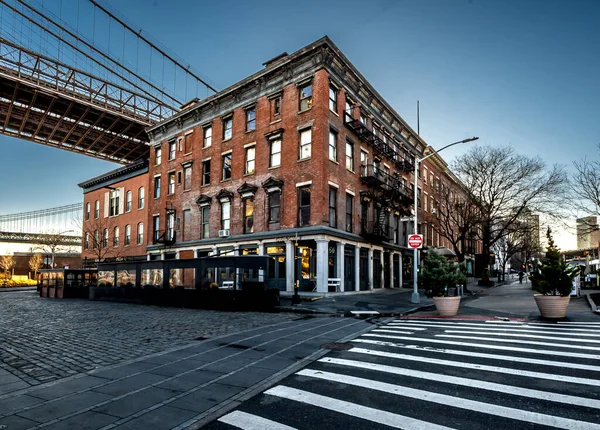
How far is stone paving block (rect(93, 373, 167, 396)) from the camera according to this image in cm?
562

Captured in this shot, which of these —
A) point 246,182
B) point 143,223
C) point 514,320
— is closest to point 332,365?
point 514,320

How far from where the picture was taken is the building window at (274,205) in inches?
1089

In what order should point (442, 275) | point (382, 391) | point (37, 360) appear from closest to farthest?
point (382, 391)
point (37, 360)
point (442, 275)

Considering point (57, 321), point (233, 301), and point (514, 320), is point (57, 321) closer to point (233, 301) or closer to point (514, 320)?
point (233, 301)

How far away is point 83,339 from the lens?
400 inches

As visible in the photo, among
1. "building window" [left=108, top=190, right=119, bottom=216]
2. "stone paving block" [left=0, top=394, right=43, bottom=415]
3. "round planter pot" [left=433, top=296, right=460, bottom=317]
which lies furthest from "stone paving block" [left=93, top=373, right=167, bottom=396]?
"building window" [left=108, top=190, right=119, bottom=216]

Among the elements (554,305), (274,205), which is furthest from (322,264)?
(554,305)

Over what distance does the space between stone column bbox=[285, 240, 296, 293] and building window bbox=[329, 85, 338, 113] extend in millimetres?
9673

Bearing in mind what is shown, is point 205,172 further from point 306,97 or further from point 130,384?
point 130,384

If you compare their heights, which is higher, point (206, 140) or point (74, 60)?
point (74, 60)

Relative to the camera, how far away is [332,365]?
276 inches

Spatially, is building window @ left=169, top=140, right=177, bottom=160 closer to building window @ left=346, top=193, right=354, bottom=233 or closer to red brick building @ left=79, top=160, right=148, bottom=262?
red brick building @ left=79, top=160, right=148, bottom=262

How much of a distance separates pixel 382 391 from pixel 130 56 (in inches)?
4112

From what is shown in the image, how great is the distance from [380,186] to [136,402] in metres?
Answer: 28.4
